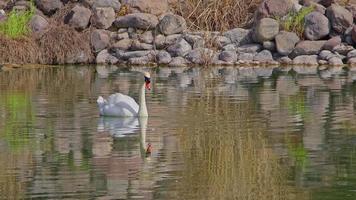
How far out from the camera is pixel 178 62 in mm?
33906

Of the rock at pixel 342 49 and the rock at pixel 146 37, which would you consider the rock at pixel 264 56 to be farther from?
the rock at pixel 146 37

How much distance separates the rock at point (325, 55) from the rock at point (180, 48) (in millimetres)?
4183

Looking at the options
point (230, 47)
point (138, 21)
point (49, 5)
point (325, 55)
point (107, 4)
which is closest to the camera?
point (325, 55)

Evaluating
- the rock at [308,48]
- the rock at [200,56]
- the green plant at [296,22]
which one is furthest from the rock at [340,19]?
the rock at [200,56]

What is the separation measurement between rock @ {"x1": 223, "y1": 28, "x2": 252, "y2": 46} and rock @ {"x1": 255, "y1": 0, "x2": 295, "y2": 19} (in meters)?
0.71

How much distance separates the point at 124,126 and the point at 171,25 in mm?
17631

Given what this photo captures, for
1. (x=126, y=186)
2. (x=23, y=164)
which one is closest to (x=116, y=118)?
(x=23, y=164)

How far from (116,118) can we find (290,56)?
15.7 m

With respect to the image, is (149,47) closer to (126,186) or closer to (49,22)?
(49,22)

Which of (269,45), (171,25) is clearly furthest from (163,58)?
(269,45)

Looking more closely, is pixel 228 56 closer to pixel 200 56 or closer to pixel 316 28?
pixel 200 56

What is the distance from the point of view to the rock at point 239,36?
115 ft

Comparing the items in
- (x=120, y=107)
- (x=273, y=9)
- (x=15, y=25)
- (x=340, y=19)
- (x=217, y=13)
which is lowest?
(x=120, y=107)

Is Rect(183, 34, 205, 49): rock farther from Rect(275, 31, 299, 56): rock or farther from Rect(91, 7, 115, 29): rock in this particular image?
Rect(91, 7, 115, 29): rock
